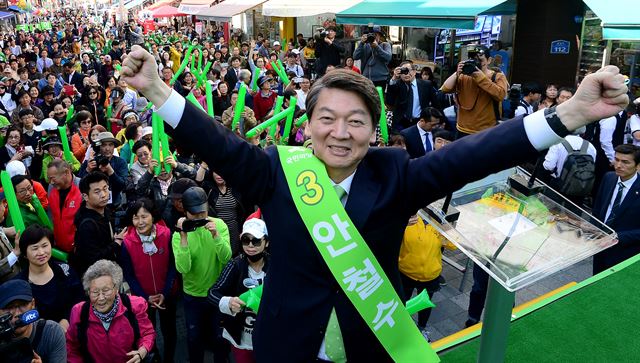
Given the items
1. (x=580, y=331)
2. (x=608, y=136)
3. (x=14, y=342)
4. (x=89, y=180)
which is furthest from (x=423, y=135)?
(x=14, y=342)

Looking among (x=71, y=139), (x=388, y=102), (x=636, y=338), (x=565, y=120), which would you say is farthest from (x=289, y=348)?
(x=388, y=102)

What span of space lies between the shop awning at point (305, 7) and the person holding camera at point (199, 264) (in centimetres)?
1027

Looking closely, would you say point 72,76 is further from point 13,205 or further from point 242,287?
point 242,287

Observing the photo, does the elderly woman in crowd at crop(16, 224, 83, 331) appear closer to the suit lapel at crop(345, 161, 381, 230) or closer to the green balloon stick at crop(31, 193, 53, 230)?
the green balloon stick at crop(31, 193, 53, 230)

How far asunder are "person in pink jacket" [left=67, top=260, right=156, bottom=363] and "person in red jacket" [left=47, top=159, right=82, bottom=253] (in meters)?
1.44

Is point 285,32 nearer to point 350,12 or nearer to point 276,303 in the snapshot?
point 350,12

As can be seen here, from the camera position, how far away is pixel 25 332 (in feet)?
9.77

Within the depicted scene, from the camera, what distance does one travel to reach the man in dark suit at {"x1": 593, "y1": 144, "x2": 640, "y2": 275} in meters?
4.26

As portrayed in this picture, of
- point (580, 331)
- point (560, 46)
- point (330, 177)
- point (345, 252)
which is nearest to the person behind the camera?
point (345, 252)

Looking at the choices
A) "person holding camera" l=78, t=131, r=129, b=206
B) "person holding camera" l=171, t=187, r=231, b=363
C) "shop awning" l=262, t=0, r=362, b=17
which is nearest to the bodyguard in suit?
"person holding camera" l=171, t=187, r=231, b=363

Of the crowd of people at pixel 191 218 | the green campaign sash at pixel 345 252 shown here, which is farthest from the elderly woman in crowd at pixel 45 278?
the green campaign sash at pixel 345 252

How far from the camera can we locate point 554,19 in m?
10.6

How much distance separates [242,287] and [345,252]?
219 cm

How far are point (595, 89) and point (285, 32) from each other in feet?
65.2
